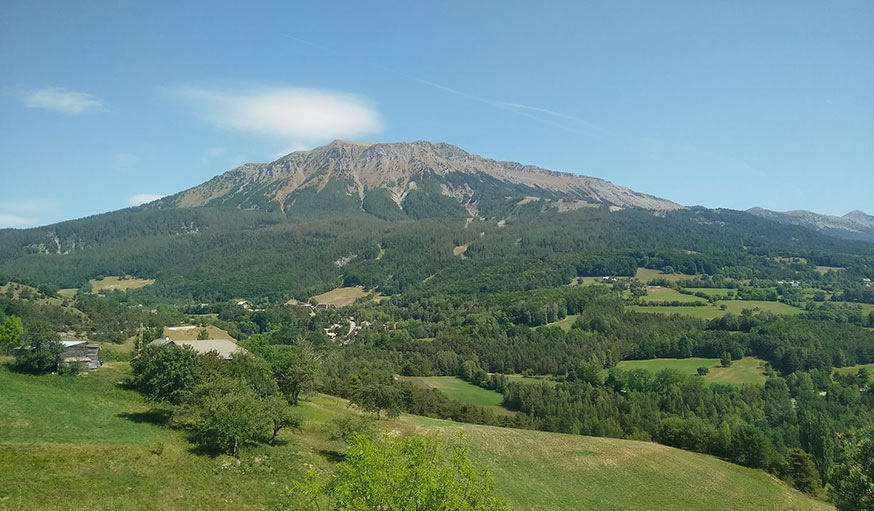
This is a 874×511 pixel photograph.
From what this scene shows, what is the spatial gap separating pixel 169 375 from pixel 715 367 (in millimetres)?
151104

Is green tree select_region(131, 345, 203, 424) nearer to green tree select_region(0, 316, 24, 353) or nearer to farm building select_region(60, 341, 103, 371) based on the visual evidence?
farm building select_region(60, 341, 103, 371)

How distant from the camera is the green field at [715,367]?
138000 millimetres

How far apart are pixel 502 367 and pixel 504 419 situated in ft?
174

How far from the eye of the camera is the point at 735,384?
13275 centimetres

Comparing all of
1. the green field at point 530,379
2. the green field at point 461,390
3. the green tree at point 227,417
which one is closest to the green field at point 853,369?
the green field at point 530,379

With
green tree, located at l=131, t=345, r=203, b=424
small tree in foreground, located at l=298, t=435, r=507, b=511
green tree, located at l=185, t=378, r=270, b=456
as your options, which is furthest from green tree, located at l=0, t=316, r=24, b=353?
small tree in foreground, located at l=298, t=435, r=507, b=511

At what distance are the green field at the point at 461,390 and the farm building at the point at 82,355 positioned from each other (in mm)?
76674

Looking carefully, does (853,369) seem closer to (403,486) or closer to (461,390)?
(461,390)

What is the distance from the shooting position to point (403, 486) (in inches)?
1003

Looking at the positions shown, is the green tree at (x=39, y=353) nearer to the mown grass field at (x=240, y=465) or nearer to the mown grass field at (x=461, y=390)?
the mown grass field at (x=240, y=465)

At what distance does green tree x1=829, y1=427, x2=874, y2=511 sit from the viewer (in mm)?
35709

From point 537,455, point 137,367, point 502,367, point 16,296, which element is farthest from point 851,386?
point 16,296

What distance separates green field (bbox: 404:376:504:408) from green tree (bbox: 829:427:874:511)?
85.0 metres

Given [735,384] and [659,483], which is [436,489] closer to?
[659,483]
